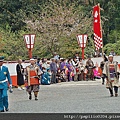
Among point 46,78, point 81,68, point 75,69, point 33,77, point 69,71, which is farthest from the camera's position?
point 81,68

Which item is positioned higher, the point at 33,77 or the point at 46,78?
the point at 33,77

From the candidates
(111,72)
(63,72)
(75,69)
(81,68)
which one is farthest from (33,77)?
(81,68)

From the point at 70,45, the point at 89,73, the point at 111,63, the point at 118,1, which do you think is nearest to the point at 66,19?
the point at 70,45

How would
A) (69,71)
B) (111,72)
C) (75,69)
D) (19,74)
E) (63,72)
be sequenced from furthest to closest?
(75,69) < (69,71) < (63,72) < (19,74) < (111,72)

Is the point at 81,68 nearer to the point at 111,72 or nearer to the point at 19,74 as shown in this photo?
the point at 19,74

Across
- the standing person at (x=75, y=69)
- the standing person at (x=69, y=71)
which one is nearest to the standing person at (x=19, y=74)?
the standing person at (x=69, y=71)

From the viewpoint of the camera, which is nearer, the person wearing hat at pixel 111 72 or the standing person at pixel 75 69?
the person wearing hat at pixel 111 72

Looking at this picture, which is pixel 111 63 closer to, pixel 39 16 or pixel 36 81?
pixel 36 81

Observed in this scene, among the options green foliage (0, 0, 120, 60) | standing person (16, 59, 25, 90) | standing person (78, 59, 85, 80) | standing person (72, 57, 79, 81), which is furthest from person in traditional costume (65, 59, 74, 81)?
green foliage (0, 0, 120, 60)

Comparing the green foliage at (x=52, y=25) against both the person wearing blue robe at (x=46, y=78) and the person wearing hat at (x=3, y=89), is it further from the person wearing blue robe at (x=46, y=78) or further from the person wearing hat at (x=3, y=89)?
the person wearing hat at (x=3, y=89)

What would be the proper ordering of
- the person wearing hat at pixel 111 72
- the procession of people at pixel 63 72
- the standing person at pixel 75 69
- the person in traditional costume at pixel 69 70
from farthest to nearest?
1. the standing person at pixel 75 69
2. the person in traditional costume at pixel 69 70
3. the person wearing hat at pixel 111 72
4. the procession of people at pixel 63 72

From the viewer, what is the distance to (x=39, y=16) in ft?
174

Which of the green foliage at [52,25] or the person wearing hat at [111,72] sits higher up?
the green foliage at [52,25]

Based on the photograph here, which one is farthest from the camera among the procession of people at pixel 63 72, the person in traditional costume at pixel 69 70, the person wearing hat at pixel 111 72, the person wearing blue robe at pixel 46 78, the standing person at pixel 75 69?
the standing person at pixel 75 69
